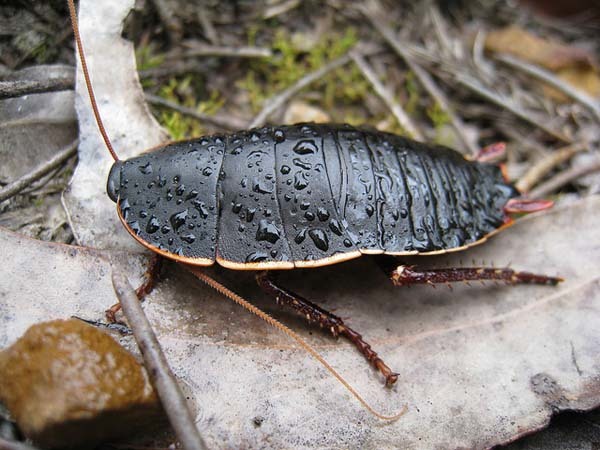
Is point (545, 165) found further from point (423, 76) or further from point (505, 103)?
point (423, 76)

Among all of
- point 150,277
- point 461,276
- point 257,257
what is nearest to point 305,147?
point 257,257

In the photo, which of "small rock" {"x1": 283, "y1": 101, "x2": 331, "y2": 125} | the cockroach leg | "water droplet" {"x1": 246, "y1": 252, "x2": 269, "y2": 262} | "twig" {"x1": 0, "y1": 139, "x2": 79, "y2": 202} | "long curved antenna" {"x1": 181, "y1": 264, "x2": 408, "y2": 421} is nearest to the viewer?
"long curved antenna" {"x1": 181, "y1": 264, "x2": 408, "y2": 421}

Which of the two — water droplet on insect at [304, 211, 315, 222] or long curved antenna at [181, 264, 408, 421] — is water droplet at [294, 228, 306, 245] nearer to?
water droplet on insect at [304, 211, 315, 222]

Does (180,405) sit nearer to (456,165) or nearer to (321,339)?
(321,339)

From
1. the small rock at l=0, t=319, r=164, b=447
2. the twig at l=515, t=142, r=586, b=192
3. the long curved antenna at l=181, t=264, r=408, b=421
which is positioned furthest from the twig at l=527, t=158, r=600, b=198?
the small rock at l=0, t=319, r=164, b=447

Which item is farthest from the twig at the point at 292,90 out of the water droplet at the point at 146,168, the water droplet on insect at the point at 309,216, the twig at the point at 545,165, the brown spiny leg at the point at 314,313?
the twig at the point at 545,165

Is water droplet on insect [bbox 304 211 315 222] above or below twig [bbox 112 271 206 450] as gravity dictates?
above

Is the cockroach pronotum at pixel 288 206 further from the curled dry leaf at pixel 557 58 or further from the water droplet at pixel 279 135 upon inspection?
the curled dry leaf at pixel 557 58

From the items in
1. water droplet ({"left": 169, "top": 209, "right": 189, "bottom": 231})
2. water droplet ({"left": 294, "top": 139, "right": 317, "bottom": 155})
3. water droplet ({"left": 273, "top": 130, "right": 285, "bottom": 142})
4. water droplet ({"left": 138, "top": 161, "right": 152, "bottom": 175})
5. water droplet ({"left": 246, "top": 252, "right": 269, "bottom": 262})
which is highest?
water droplet ({"left": 273, "top": 130, "right": 285, "bottom": 142})
